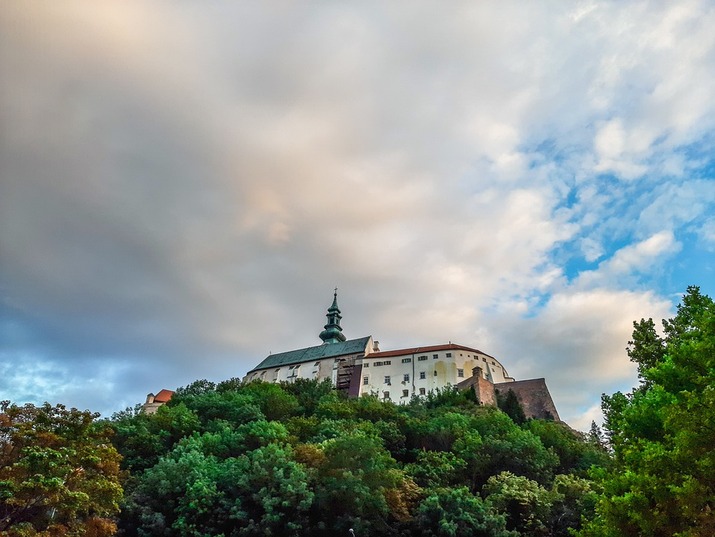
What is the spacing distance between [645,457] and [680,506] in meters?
1.44

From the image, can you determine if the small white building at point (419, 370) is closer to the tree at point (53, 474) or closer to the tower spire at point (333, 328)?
the tower spire at point (333, 328)

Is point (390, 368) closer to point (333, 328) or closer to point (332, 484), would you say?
point (333, 328)

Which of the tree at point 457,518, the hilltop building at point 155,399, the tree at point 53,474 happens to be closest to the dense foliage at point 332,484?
the tree at point 457,518

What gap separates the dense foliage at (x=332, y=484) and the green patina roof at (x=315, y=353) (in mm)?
45596

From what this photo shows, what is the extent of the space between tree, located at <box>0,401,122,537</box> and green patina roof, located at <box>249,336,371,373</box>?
205 ft

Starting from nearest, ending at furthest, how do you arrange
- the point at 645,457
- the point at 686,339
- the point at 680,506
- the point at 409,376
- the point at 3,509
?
1. the point at 680,506
2. the point at 645,457
3. the point at 686,339
4. the point at 3,509
5. the point at 409,376

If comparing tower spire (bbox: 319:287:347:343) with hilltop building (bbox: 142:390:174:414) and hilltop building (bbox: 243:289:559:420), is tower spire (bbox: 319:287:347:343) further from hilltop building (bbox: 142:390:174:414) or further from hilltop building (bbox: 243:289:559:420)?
hilltop building (bbox: 142:390:174:414)

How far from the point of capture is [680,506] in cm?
1363

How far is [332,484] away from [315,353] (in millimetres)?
63119

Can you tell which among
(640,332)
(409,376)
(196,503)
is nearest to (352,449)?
(196,503)

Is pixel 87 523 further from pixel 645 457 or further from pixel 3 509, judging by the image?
pixel 645 457

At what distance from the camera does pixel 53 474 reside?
851 inches

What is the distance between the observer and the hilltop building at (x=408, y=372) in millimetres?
71125

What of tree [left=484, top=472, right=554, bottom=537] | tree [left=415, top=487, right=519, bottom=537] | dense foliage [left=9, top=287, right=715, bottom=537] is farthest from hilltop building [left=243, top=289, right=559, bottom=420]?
tree [left=415, top=487, right=519, bottom=537]
